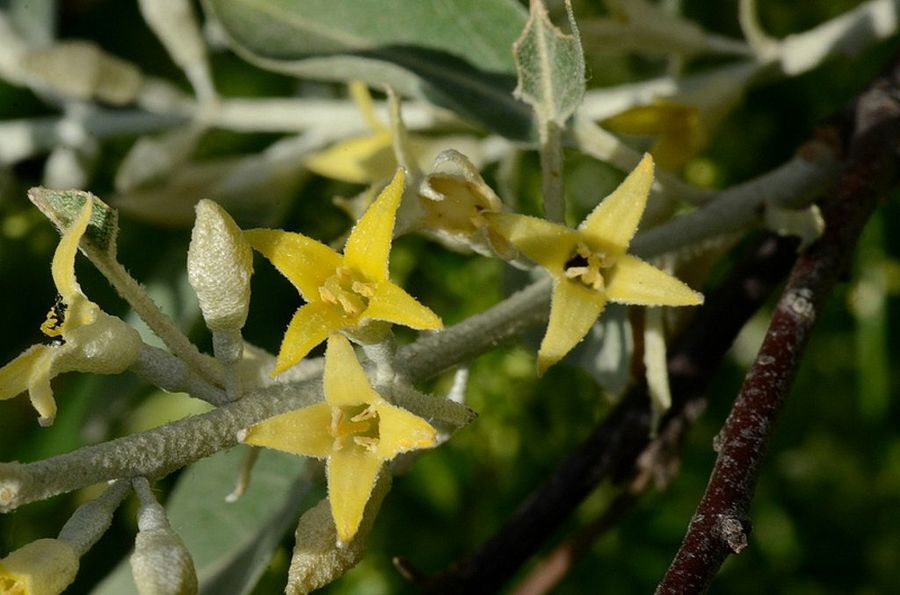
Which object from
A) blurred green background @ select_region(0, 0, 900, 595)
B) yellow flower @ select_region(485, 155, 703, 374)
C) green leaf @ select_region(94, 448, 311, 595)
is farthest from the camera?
blurred green background @ select_region(0, 0, 900, 595)

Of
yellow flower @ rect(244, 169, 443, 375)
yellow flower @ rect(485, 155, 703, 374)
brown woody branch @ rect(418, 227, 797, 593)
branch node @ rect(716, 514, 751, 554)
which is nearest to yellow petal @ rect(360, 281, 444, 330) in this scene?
yellow flower @ rect(244, 169, 443, 375)

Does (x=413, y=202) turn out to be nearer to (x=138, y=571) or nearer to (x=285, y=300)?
(x=138, y=571)

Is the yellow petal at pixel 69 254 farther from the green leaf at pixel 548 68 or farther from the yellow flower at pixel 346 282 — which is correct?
the green leaf at pixel 548 68

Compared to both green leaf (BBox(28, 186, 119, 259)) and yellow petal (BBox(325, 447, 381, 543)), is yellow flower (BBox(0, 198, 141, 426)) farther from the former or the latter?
yellow petal (BBox(325, 447, 381, 543))

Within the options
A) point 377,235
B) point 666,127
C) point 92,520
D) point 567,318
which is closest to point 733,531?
point 567,318

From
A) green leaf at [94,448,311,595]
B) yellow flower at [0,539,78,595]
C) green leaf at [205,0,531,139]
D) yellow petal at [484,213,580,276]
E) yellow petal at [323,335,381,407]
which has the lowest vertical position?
green leaf at [94,448,311,595]

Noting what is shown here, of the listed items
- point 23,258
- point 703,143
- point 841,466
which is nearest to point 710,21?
point 703,143

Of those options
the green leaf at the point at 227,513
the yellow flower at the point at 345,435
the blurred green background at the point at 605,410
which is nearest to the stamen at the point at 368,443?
the yellow flower at the point at 345,435

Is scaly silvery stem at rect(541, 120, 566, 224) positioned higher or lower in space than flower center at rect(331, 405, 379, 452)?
higher
